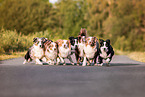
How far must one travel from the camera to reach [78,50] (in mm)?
13828

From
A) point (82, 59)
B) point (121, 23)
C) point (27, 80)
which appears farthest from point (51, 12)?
point (27, 80)

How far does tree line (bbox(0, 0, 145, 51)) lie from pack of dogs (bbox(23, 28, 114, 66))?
22.9 metres

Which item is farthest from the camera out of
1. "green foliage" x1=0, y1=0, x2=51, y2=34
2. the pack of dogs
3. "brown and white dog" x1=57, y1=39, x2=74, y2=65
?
"green foliage" x1=0, y1=0, x2=51, y2=34

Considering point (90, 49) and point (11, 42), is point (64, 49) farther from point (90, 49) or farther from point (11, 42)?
point (11, 42)

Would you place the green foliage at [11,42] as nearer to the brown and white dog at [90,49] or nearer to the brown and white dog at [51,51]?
the brown and white dog at [51,51]

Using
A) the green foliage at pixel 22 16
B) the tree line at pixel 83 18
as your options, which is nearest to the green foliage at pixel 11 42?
the tree line at pixel 83 18

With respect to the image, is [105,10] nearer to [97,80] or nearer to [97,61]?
[97,61]

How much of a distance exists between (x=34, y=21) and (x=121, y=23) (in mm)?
23394

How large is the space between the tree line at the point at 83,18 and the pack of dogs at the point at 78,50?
22902 millimetres

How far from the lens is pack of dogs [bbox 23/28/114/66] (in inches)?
531

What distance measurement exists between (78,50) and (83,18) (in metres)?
54.2

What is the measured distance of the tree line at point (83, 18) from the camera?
1779 inches

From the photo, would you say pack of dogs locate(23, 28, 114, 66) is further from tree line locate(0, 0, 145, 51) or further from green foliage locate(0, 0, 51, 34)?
green foliage locate(0, 0, 51, 34)

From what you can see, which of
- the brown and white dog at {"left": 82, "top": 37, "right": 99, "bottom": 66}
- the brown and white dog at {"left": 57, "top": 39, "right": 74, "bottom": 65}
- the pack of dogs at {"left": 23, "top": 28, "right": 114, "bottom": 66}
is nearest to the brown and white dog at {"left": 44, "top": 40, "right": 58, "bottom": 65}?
Result: the pack of dogs at {"left": 23, "top": 28, "right": 114, "bottom": 66}
